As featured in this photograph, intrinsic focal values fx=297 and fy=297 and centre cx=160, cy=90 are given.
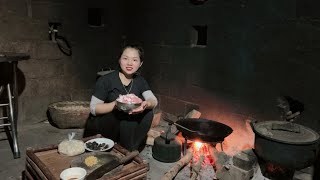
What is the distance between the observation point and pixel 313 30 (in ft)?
12.2

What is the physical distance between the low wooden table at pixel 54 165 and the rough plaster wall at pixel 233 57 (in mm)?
2348

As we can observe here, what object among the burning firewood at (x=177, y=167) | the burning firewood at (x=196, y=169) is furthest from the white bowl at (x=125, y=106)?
the burning firewood at (x=196, y=169)

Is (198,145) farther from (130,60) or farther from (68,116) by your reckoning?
(68,116)

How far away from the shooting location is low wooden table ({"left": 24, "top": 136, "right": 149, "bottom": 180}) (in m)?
2.56

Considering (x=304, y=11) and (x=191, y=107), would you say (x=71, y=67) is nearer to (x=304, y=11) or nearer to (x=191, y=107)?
(x=191, y=107)

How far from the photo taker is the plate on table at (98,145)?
9.97 feet

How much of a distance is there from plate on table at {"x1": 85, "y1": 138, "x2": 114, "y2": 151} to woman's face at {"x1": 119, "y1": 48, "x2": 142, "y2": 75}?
39.6 inches

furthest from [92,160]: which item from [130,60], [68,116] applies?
[68,116]

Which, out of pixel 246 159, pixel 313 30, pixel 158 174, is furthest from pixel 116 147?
pixel 313 30

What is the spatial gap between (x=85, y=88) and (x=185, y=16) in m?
2.57

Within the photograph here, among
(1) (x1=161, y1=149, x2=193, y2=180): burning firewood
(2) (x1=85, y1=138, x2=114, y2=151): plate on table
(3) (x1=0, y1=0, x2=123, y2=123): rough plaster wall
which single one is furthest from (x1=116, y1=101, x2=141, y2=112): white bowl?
(3) (x1=0, y1=0, x2=123, y2=123): rough plaster wall

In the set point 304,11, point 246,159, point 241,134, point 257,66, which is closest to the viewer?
point 246,159

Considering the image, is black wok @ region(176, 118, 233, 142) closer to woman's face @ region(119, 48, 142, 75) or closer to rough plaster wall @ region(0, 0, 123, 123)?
woman's face @ region(119, 48, 142, 75)

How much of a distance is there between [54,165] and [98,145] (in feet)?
1.68
